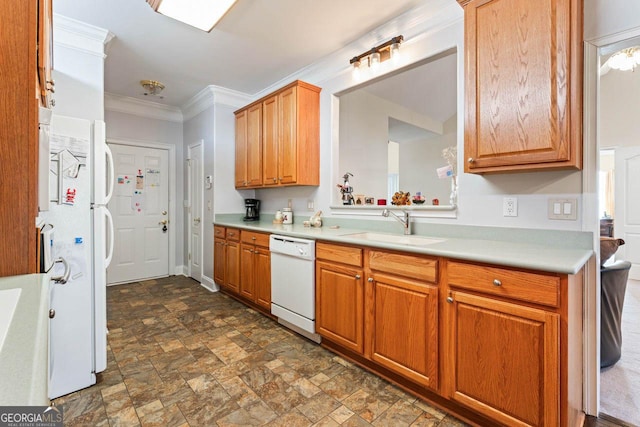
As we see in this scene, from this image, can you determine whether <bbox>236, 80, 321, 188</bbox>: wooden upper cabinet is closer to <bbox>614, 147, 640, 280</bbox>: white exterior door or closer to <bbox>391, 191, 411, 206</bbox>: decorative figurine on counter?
<bbox>391, 191, 411, 206</bbox>: decorative figurine on counter

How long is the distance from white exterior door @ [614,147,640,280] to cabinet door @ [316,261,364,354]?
476 centimetres

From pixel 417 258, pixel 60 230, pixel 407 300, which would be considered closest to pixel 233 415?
pixel 407 300

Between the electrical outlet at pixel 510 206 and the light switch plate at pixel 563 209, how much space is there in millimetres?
172

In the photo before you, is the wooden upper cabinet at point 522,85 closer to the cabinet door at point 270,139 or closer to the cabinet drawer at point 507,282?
the cabinet drawer at point 507,282

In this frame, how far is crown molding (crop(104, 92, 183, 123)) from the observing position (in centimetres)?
416

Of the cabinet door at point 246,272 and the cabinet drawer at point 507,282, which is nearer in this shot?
the cabinet drawer at point 507,282

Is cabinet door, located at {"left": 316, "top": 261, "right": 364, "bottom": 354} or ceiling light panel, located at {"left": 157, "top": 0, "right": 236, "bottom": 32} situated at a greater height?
ceiling light panel, located at {"left": 157, "top": 0, "right": 236, "bottom": 32}

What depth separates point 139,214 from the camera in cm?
445

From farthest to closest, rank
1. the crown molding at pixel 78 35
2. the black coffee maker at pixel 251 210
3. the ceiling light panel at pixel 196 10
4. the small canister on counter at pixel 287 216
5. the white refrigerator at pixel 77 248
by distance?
the black coffee maker at pixel 251 210 < the small canister on counter at pixel 287 216 < the crown molding at pixel 78 35 < the ceiling light panel at pixel 196 10 < the white refrigerator at pixel 77 248

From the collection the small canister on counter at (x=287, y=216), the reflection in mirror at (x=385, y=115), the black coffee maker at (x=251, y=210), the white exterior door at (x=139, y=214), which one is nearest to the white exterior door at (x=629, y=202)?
the reflection in mirror at (x=385, y=115)

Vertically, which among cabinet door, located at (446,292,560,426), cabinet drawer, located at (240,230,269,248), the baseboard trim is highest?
cabinet drawer, located at (240,230,269,248)

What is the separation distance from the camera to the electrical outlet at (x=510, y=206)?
1.90m

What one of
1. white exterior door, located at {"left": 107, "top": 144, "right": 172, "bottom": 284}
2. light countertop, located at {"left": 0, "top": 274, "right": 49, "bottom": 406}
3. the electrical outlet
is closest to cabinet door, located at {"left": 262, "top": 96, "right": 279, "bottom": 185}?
white exterior door, located at {"left": 107, "top": 144, "right": 172, "bottom": 284}

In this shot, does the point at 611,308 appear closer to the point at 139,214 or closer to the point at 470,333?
the point at 470,333
